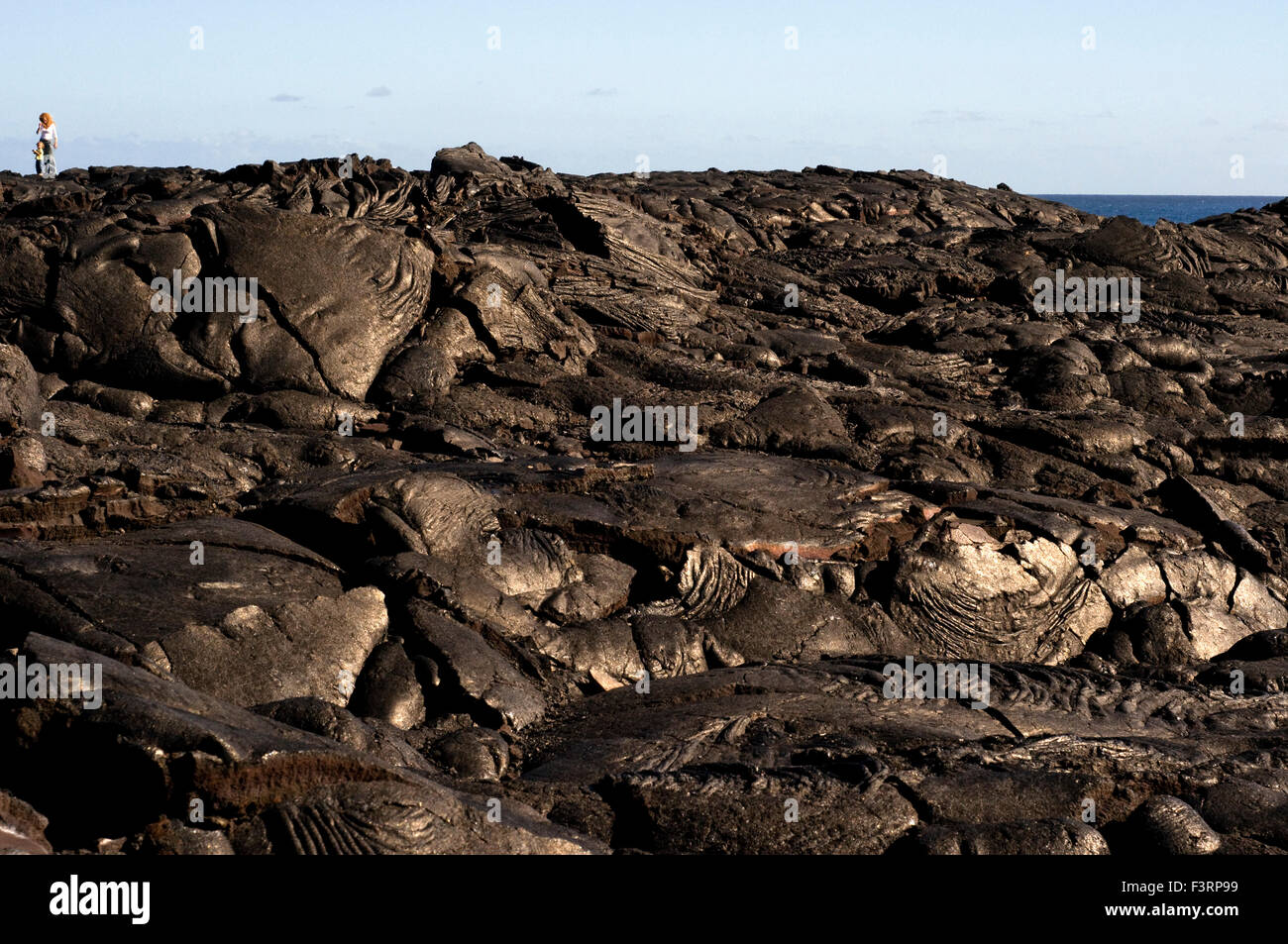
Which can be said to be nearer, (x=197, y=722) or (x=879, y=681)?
(x=197, y=722)

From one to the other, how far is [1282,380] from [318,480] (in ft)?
45.7

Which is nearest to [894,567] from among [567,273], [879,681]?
[879,681]

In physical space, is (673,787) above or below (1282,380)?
below

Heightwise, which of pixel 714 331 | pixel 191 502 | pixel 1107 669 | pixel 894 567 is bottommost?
pixel 1107 669

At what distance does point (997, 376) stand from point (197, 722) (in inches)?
562

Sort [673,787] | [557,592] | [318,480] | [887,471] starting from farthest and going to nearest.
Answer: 1. [887,471]
2. [318,480]
3. [557,592]
4. [673,787]

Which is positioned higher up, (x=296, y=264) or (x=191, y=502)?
(x=296, y=264)

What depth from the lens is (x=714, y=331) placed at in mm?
18062

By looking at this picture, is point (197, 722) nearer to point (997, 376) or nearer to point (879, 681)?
point (879, 681)

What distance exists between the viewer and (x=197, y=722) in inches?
237

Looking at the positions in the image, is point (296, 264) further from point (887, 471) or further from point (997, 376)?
point (997, 376)
